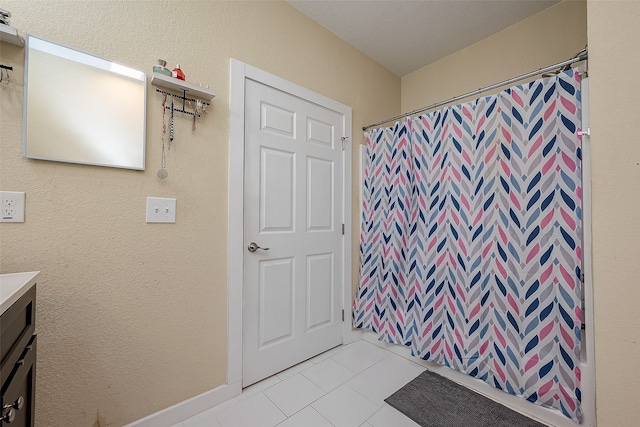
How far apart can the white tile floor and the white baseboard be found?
3cm

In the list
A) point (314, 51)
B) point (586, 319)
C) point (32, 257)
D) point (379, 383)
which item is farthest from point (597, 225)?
point (32, 257)

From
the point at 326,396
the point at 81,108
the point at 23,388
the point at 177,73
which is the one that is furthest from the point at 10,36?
the point at 326,396

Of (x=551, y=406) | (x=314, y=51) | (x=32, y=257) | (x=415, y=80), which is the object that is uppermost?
(x=415, y=80)

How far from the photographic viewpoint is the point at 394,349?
6.52ft

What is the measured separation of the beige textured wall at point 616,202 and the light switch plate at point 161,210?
1954 millimetres

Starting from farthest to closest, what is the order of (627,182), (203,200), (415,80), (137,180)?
(415,80) < (203,200) < (137,180) < (627,182)

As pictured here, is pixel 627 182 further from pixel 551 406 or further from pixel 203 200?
pixel 203 200

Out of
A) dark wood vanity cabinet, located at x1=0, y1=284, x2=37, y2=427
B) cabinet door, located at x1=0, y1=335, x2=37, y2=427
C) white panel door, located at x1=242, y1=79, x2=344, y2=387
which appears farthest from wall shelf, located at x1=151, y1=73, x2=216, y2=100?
cabinet door, located at x1=0, y1=335, x2=37, y2=427

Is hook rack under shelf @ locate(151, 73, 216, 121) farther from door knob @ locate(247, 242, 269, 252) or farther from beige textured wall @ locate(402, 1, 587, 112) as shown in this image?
beige textured wall @ locate(402, 1, 587, 112)

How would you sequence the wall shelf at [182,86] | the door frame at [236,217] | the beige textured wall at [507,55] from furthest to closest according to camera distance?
the beige textured wall at [507,55] → the door frame at [236,217] → the wall shelf at [182,86]

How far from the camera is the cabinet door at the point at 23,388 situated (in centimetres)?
65

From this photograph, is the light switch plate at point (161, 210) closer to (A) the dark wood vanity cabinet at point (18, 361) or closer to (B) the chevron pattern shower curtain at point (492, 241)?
(A) the dark wood vanity cabinet at point (18, 361)

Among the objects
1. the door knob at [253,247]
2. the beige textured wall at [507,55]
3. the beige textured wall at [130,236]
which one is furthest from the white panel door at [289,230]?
the beige textured wall at [507,55]

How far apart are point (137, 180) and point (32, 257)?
496mm
